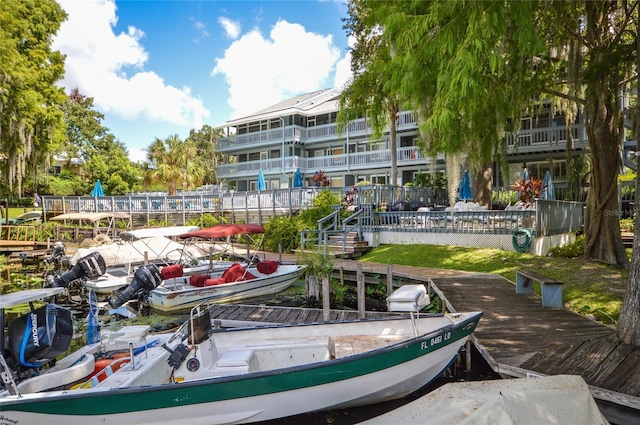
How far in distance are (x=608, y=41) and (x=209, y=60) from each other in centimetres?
1455

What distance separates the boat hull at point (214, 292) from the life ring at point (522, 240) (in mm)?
7650

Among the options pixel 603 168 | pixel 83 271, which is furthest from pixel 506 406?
pixel 83 271

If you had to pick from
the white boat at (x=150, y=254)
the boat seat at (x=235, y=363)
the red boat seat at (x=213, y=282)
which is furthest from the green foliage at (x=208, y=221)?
the boat seat at (x=235, y=363)

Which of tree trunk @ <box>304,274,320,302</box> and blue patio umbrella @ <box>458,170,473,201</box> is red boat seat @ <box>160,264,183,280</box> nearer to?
tree trunk @ <box>304,274,320,302</box>

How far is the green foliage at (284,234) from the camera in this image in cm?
2006

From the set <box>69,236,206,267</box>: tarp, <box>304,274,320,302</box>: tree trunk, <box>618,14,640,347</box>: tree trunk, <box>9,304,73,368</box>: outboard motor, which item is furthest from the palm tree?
<box>618,14,640,347</box>: tree trunk

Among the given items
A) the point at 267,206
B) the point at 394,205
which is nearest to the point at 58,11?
the point at 267,206

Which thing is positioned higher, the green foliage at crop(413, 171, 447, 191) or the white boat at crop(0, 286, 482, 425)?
the green foliage at crop(413, 171, 447, 191)

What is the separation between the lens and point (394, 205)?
18.8m

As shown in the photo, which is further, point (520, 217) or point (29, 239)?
point (29, 239)

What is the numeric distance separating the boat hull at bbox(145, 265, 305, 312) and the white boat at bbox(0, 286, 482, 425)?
203 inches

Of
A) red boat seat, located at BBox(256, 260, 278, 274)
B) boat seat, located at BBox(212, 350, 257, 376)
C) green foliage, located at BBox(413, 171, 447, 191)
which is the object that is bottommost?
boat seat, located at BBox(212, 350, 257, 376)

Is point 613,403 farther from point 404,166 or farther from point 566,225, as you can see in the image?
point 404,166

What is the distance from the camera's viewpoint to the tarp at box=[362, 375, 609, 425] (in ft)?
11.4
